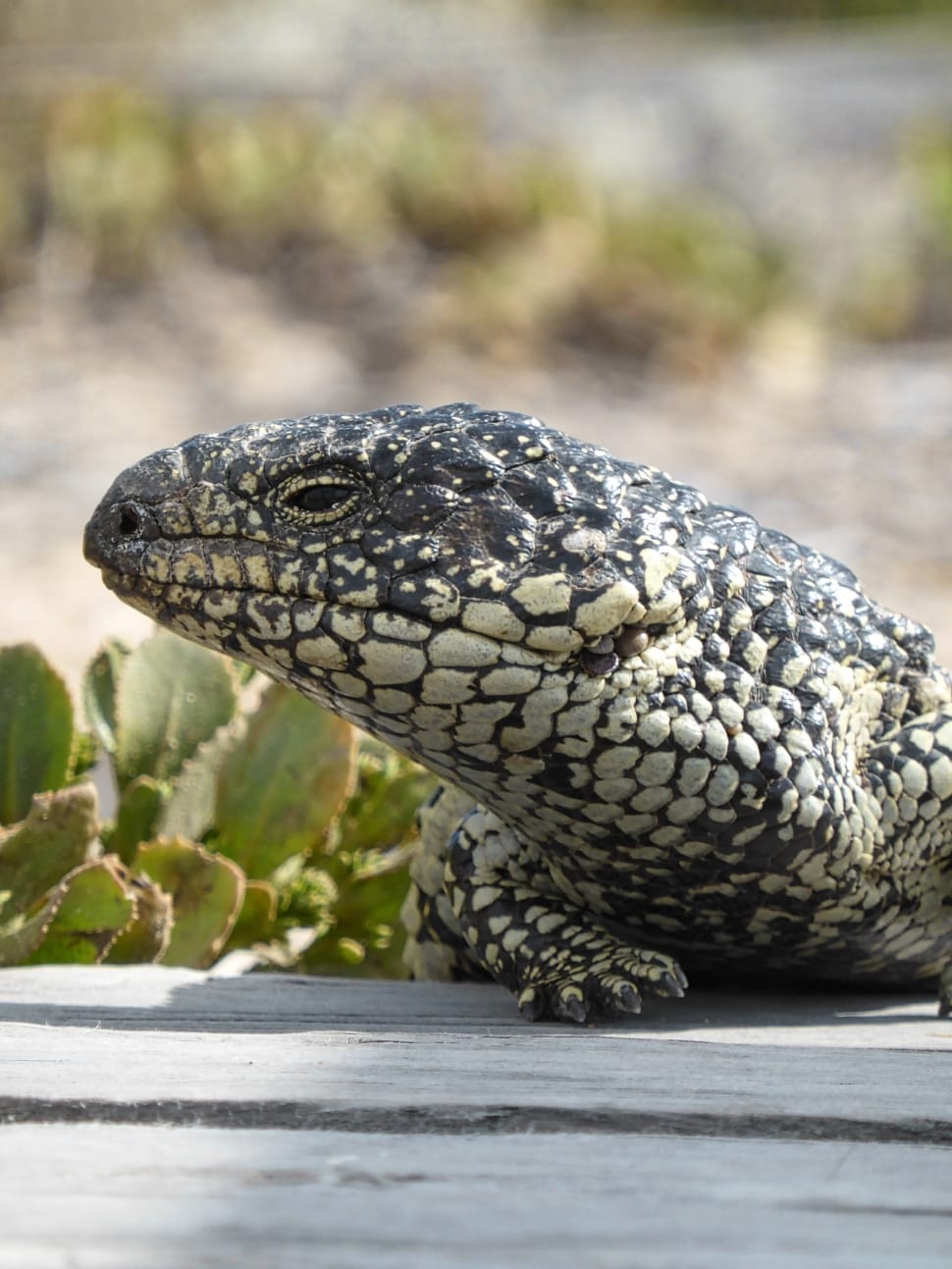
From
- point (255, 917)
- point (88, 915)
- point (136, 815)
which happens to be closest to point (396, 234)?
point (136, 815)

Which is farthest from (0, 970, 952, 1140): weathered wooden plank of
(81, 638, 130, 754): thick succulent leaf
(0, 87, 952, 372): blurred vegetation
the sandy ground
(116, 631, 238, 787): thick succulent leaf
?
(0, 87, 952, 372): blurred vegetation

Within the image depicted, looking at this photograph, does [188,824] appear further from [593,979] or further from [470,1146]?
[470,1146]

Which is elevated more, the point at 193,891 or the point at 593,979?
the point at 193,891

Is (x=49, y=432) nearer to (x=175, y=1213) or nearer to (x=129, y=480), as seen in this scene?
(x=129, y=480)

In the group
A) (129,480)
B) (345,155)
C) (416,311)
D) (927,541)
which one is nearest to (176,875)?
(129,480)

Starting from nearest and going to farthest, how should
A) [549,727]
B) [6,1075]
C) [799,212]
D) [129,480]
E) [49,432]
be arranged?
[6,1075] < [549,727] < [129,480] < [49,432] < [799,212]

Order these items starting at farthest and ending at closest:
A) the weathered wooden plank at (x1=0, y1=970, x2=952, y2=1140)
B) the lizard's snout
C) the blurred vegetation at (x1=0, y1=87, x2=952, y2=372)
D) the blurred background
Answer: the blurred vegetation at (x1=0, y1=87, x2=952, y2=372), the blurred background, the lizard's snout, the weathered wooden plank at (x1=0, y1=970, x2=952, y2=1140)

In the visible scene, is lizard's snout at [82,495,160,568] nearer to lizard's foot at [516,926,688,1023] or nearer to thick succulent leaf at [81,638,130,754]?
lizard's foot at [516,926,688,1023]
